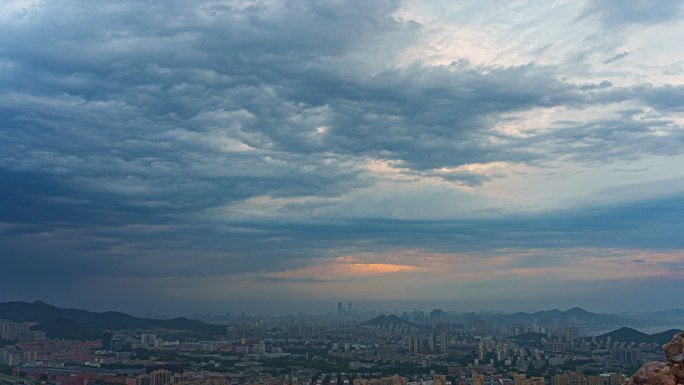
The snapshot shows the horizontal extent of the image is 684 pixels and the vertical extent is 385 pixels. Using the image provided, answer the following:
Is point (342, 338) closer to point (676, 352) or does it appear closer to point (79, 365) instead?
point (79, 365)

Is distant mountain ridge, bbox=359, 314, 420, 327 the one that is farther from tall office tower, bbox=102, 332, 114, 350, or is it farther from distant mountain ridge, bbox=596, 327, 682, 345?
tall office tower, bbox=102, 332, 114, 350

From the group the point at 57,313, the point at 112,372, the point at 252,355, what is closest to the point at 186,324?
the point at 57,313

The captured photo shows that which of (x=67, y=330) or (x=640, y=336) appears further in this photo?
(x=640, y=336)

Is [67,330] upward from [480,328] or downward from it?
upward

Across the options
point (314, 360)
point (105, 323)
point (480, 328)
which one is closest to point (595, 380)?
point (314, 360)

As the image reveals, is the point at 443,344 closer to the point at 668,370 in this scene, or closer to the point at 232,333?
the point at 232,333

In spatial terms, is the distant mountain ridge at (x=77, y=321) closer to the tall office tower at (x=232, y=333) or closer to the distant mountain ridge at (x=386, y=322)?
the tall office tower at (x=232, y=333)

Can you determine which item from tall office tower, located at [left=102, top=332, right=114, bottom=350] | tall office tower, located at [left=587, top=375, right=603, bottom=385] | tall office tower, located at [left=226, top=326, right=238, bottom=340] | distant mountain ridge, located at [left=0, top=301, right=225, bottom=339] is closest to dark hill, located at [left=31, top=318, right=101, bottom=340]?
distant mountain ridge, located at [left=0, top=301, right=225, bottom=339]
